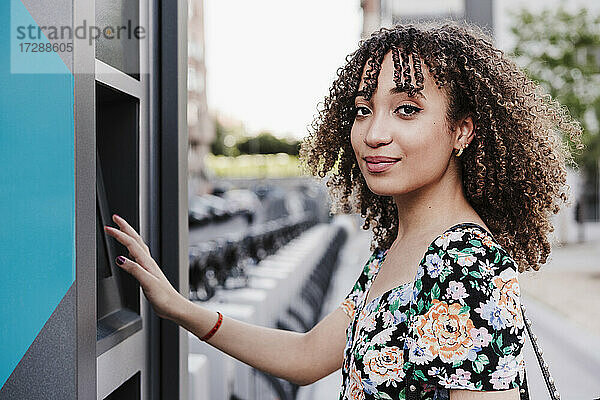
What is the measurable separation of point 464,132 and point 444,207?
120 millimetres

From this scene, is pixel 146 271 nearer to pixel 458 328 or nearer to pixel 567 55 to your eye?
pixel 458 328

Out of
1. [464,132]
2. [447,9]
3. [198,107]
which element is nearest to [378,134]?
[464,132]

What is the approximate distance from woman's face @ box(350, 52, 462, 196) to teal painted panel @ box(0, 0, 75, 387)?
45 centimetres

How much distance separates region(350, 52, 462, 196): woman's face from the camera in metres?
1.05

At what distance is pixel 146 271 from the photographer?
123 centimetres

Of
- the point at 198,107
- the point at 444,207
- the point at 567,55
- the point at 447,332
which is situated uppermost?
the point at 198,107

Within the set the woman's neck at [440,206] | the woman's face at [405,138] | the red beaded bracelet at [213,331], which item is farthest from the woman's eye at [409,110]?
the red beaded bracelet at [213,331]

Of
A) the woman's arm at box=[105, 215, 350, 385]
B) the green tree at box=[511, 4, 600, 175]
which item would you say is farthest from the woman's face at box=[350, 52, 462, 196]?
the green tree at box=[511, 4, 600, 175]

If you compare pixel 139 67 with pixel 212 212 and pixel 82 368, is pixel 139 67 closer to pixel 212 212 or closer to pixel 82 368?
pixel 82 368

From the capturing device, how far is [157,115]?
4.53 ft

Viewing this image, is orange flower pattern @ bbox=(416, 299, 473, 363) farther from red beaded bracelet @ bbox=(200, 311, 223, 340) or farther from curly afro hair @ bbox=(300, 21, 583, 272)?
red beaded bracelet @ bbox=(200, 311, 223, 340)

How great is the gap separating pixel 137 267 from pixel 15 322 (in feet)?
1.24

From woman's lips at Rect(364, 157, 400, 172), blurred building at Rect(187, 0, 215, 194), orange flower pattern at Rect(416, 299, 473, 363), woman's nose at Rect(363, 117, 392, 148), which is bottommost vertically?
orange flower pattern at Rect(416, 299, 473, 363)

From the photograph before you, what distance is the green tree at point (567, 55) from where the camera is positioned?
485 cm
